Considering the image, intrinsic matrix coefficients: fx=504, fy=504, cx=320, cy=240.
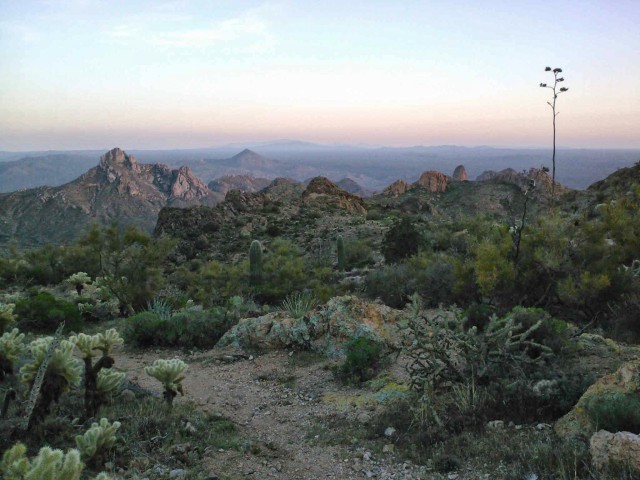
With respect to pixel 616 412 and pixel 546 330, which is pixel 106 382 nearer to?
pixel 616 412

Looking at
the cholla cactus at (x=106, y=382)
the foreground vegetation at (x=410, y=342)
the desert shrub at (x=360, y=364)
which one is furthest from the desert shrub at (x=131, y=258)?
the cholla cactus at (x=106, y=382)

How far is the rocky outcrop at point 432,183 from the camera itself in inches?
1935

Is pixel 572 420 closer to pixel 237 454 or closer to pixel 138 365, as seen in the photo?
pixel 237 454

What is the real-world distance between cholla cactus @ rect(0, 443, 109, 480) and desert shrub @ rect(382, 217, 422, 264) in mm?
14643

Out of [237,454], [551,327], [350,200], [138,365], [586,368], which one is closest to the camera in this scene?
[237,454]

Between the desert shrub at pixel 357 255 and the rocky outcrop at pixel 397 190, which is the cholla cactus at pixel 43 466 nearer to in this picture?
the desert shrub at pixel 357 255

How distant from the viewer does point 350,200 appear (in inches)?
1481

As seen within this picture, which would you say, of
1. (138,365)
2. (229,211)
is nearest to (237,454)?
(138,365)

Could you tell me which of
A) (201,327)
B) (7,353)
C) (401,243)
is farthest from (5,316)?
(401,243)

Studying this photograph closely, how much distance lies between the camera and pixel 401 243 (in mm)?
17359

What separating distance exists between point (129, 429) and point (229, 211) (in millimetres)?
27568

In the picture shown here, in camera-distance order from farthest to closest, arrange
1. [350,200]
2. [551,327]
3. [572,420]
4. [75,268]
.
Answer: [350,200] < [75,268] < [551,327] < [572,420]

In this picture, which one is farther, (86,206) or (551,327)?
(86,206)

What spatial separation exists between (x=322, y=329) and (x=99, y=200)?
263 feet
